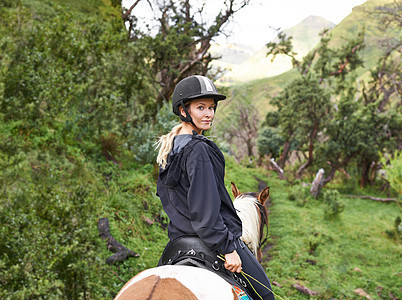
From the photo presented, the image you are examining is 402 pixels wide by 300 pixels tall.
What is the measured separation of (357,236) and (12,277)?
873 centimetres

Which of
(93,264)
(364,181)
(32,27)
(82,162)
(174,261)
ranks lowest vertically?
(364,181)

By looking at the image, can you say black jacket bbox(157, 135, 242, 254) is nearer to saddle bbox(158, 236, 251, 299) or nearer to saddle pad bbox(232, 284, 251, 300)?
saddle bbox(158, 236, 251, 299)

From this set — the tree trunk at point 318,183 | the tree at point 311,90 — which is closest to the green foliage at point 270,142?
the tree at point 311,90

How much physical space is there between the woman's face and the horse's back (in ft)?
3.22

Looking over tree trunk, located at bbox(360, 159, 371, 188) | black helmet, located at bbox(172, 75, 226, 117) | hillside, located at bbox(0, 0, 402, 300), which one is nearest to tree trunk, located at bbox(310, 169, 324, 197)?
hillside, located at bbox(0, 0, 402, 300)

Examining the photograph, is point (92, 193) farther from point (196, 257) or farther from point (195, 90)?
point (195, 90)

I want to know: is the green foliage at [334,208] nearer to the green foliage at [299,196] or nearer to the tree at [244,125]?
the green foliage at [299,196]

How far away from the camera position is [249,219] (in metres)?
2.96

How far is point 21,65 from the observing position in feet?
19.5

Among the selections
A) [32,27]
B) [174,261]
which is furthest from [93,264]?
[32,27]

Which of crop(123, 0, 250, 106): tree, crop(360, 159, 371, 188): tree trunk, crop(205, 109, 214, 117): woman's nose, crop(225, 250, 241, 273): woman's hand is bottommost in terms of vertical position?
crop(360, 159, 371, 188): tree trunk

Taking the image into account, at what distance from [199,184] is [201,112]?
1.79ft

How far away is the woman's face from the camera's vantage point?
6.92 ft

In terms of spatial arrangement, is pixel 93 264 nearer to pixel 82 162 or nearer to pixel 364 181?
pixel 82 162
